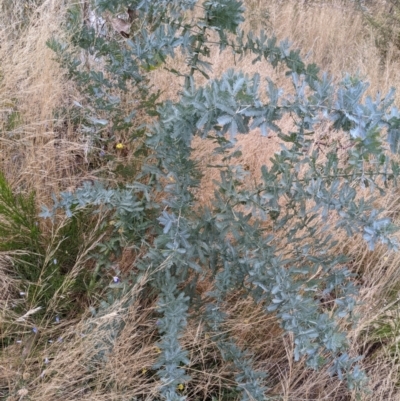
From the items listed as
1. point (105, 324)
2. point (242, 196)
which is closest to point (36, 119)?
point (105, 324)

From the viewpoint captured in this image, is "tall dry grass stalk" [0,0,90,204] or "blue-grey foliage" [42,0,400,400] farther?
"tall dry grass stalk" [0,0,90,204]

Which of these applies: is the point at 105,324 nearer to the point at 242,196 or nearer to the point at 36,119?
the point at 242,196

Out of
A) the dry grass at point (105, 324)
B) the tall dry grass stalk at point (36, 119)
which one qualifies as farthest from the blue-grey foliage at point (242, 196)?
the tall dry grass stalk at point (36, 119)

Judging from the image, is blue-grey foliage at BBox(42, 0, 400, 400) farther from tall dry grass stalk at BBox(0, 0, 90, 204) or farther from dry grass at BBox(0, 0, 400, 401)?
tall dry grass stalk at BBox(0, 0, 90, 204)

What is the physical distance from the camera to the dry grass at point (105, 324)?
4.28 ft

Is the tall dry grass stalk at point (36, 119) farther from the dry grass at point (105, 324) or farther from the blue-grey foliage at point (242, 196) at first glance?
the blue-grey foliage at point (242, 196)

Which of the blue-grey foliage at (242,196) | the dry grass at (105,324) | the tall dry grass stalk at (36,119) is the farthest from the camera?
the tall dry grass stalk at (36,119)

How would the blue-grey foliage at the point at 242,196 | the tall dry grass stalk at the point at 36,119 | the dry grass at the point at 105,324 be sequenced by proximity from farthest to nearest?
the tall dry grass stalk at the point at 36,119 < the dry grass at the point at 105,324 < the blue-grey foliage at the point at 242,196

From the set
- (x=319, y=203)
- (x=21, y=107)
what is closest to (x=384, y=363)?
(x=319, y=203)

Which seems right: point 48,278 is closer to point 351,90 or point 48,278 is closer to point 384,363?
point 351,90

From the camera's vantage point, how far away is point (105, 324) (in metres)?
1.32

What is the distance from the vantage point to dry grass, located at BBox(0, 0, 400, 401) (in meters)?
1.30

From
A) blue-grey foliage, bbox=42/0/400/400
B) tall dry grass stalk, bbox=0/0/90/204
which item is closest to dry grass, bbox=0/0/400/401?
tall dry grass stalk, bbox=0/0/90/204

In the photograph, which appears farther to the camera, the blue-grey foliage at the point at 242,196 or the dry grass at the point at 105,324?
the dry grass at the point at 105,324
